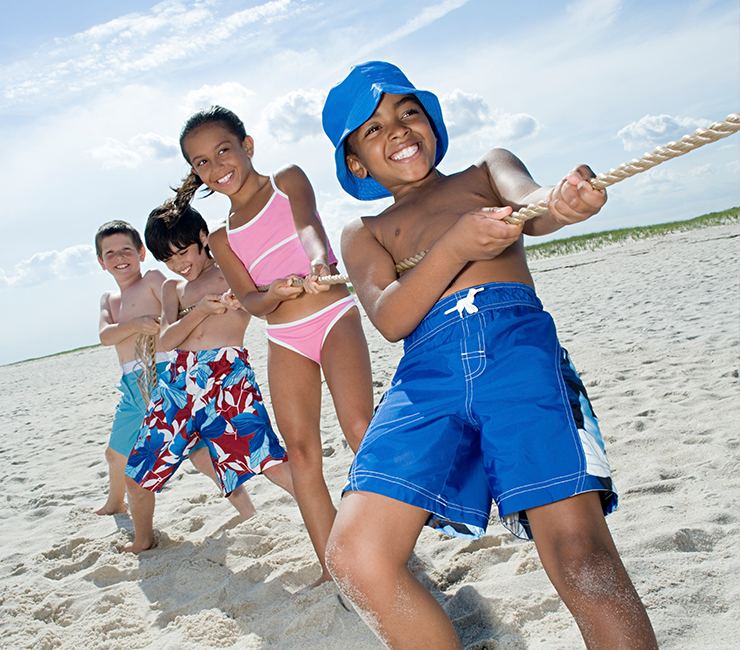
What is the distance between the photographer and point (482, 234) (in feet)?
4.82

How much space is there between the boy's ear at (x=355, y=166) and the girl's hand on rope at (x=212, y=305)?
1205 millimetres

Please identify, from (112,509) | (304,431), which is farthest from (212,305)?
(112,509)

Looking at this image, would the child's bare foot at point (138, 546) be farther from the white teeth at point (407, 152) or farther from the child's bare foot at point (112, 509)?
the white teeth at point (407, 152)

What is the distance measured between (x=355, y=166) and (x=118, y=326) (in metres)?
2.34

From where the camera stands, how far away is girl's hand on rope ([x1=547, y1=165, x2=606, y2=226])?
135cm

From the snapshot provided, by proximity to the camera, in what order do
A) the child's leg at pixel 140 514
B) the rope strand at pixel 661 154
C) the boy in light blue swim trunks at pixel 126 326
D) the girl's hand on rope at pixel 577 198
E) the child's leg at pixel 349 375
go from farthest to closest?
the boy in light blue swim trunks at pixel 126 326 < the child's leg at pixel 140 514 < the child's leg at pixel 349 375 < the girl's hand on rope at pixel 577 198 < the rope strand at pixel 661 154

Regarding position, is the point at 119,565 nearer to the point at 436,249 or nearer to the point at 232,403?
the point at 232,403

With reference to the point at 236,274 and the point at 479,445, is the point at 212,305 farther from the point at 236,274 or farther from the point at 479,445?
the point at 479,445

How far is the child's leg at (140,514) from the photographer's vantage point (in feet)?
10.5

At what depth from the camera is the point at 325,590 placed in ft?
7.98

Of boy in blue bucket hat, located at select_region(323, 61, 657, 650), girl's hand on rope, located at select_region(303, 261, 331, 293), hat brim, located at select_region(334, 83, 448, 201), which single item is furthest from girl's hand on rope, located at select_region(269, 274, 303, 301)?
boy in blue bucket hat, located at select_region(323, 61, 657, 650)

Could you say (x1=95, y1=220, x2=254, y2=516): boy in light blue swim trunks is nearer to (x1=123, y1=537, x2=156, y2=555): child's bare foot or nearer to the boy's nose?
(x1=123, y1=537, x2=156, y2=555): child's bare foot

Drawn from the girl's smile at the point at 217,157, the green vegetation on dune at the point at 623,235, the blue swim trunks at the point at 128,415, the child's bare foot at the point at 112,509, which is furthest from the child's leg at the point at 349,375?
the green vegetation on dune at the point at 623,235

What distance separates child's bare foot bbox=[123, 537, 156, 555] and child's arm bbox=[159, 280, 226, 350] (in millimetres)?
1018
